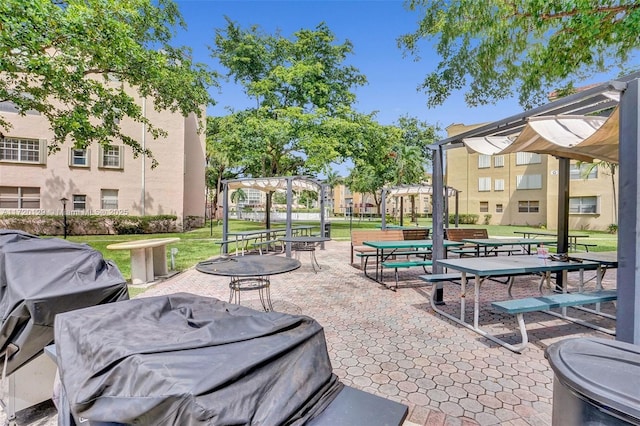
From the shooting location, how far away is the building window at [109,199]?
18406 mm

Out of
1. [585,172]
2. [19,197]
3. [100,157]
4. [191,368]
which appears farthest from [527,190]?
[19,197]

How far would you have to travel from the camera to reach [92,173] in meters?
18.2

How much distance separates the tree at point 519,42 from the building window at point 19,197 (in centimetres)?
2001

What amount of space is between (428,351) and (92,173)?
2082cm

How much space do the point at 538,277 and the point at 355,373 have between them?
6.81 meters

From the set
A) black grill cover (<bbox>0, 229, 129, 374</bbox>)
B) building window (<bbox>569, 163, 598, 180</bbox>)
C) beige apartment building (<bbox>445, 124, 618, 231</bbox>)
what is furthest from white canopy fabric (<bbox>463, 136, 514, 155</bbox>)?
building window (<bbox>569, 163, 598, 180</bbox>)

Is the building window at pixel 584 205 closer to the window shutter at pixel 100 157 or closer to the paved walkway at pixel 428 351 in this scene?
the paved walkway at pixel 428 351

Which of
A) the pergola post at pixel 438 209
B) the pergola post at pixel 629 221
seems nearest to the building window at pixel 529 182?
the pergola post at pixel 438 209

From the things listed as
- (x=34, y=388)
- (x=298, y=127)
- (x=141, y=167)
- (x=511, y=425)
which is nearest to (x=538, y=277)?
(x=511, y=425)

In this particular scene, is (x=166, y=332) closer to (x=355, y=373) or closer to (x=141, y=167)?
(x=355, y=373)

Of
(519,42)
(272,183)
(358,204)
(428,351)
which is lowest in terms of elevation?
(428,351)

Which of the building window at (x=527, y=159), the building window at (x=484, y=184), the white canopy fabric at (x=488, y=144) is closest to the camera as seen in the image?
the white canopy fabric at (x=488, y=144)

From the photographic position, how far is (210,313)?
1.88 meters

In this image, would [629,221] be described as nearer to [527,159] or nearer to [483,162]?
[527,159]
